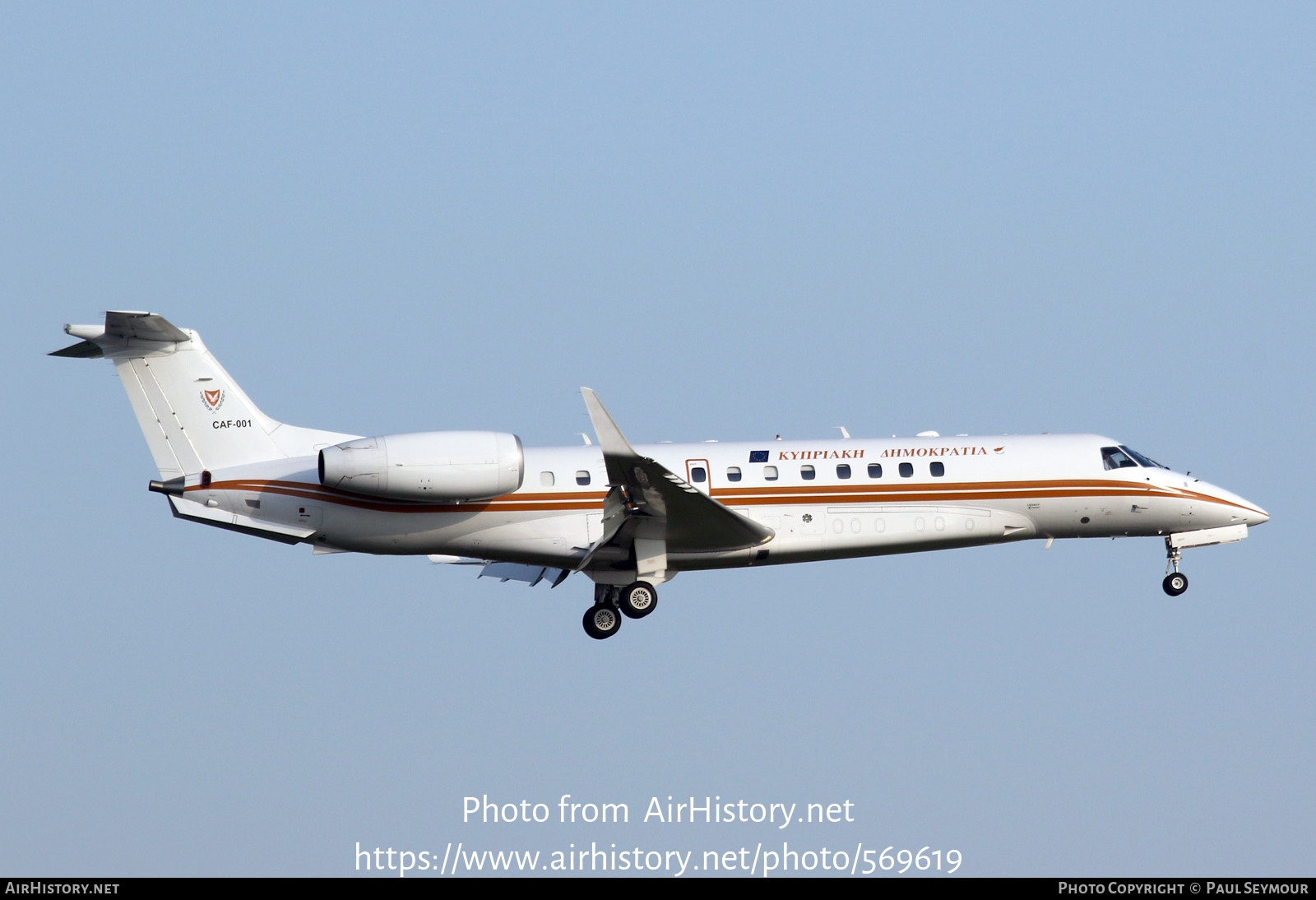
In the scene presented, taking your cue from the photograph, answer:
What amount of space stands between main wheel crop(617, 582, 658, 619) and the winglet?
3340mm

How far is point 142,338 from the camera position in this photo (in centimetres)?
2283

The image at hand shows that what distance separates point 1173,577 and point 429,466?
42.8 feet

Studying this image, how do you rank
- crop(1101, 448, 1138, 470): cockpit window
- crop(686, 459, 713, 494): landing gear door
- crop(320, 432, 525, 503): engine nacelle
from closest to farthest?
crop(320, 432, 525, 503): engine nacelle < crop(686, 459, 713, 494): landing gear door < crop(1101, 448, 1138, 470): cockpit window

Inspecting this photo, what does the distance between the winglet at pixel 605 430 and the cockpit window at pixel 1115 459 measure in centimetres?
882

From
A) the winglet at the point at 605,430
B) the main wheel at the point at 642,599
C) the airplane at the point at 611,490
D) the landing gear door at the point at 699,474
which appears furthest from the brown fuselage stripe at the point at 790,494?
the winglet at the point at 605,430

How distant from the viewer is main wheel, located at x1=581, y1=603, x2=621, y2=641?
967 inches

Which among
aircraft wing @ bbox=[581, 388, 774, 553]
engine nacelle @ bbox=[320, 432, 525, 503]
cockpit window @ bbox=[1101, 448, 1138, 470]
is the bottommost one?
aircraft wing @ bbox=[581, 388, 774, 553]

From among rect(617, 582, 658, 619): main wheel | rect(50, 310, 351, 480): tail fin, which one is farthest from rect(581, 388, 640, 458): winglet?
rect(50, 310, 351, 480): tail fin

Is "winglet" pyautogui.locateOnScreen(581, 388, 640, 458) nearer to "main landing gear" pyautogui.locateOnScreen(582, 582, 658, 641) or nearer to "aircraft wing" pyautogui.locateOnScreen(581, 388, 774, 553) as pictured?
"aircraft wing" pyautogui.locateOnScreen(581, 388, 774, 553)

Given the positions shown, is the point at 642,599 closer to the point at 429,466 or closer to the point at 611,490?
the point at 611,490

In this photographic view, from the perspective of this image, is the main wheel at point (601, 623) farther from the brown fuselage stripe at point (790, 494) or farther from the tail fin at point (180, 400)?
the tail fin at point (180, 400)

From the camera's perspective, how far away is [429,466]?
22359 mm

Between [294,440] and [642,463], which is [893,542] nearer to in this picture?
[642,463]

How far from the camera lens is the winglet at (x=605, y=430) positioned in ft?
67.6
